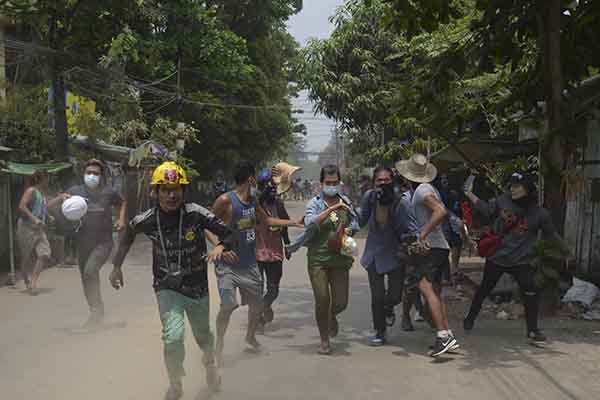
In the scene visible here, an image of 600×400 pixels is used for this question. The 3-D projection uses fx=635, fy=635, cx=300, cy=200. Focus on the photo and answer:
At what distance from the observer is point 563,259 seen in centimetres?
657

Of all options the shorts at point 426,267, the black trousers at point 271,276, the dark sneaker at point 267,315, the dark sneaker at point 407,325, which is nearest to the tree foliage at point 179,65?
the black trousers at point 271,276

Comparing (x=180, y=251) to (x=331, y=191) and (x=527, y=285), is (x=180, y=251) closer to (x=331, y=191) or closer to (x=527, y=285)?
(x=331, y=191)

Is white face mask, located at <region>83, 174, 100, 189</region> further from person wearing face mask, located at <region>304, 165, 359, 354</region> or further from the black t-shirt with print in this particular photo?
person wearing face mask, located at <region>304, 165, 359, 354</region>

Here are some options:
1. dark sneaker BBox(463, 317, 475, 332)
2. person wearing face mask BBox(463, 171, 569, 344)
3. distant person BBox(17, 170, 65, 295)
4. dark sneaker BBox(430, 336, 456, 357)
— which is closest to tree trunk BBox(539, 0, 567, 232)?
person wearing face mask BBox(463, 171, 569, 344)

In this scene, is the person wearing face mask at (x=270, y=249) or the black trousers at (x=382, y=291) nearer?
the black trousers at (x=382, y=291)

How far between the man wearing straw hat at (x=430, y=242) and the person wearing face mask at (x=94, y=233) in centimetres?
305

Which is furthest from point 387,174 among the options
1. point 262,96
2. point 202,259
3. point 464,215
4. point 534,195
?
point 262,96

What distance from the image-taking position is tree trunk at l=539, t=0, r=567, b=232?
6941 millimetres

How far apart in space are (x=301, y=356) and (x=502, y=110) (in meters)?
4.32

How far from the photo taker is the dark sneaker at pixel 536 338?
6.07 m

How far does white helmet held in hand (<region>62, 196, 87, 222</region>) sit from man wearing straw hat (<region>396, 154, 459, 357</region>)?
10.8 feet

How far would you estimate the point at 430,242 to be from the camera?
6.05m

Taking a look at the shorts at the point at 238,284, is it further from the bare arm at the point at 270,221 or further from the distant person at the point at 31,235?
the distant person at the point at 31,235

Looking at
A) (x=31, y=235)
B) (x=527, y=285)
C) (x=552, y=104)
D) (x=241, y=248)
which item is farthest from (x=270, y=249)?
(x=31, y=235)
